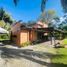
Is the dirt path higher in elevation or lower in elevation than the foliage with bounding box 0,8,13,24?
lower

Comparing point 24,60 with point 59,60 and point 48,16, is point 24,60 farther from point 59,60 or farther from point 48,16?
point 48,16

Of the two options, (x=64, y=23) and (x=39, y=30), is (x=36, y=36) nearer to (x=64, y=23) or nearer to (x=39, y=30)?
(x=39, y=30)

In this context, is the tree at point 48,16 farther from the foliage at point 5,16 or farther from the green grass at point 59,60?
the green grass at point 59,60

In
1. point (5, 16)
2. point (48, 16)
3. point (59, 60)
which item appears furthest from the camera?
point (48, 16)

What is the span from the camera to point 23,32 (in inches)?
1103

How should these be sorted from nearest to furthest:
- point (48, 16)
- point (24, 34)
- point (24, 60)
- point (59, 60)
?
point (24, 60) → point (59, 60) → point (24, 34) → point (48, 16)

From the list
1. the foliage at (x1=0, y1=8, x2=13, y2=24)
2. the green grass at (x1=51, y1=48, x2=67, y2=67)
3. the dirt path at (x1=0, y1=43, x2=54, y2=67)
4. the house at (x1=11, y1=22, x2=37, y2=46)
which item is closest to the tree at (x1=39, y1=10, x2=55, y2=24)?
the foliage at (x1=0, y1=8, x2=13, y2=24)

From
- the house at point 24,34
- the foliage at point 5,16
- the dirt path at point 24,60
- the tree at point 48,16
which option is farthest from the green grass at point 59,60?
the tree at point 48,16

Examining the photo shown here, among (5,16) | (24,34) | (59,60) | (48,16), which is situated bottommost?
(59,60)

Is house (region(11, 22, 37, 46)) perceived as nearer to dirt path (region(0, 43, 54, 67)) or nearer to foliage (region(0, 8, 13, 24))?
dirt path (region(0, 43, 54, 67))

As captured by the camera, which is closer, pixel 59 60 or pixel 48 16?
pixel 59 60

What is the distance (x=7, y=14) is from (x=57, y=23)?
15.7 m

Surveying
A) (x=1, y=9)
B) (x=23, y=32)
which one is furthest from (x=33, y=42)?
(x=1, y=9)

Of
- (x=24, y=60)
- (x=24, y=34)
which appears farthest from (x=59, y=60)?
(x=24, y=34)
